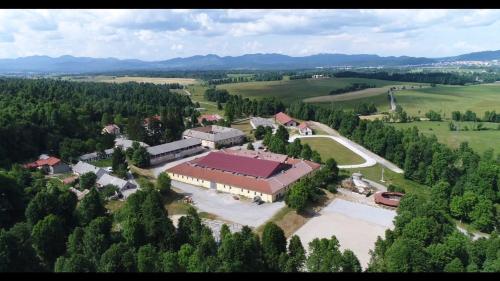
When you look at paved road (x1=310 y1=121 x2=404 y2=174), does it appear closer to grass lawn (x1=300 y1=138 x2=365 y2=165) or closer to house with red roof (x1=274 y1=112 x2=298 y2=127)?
grass lawn (x1=300 y1=138 x2=365 y2=165)

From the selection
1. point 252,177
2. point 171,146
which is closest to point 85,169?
point 171,146

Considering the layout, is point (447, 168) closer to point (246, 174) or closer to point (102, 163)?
point (246, 174)

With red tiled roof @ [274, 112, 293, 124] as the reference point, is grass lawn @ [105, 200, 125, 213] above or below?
below

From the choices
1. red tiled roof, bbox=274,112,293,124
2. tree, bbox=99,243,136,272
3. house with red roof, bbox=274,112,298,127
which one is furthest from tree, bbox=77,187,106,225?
red tiled roof, bbox=274,112,293,124

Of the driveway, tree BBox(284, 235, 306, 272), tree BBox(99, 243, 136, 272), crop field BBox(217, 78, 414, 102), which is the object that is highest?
crop field BBox(217, 78, 414, 102)

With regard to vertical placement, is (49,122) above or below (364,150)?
above

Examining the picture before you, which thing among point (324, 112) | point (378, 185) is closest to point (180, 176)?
point (378, 185)

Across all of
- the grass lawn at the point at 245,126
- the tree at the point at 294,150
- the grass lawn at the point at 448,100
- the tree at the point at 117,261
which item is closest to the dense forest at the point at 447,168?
the tree at the point at 294,150
